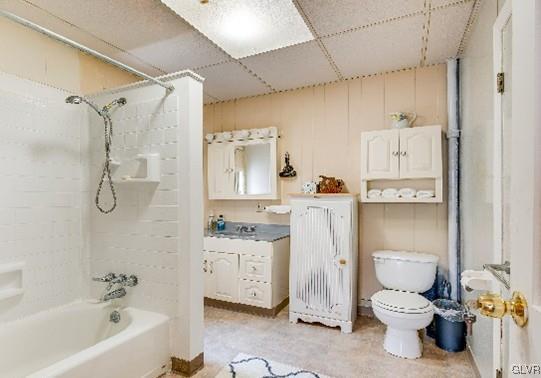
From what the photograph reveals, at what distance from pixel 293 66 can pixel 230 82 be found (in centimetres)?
78

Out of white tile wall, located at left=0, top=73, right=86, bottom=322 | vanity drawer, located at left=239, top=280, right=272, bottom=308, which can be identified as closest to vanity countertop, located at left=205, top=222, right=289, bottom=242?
vanity drawer, located at left=239, top=280, right=272, bottom=308

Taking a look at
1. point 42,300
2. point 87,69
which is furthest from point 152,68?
point 42,300

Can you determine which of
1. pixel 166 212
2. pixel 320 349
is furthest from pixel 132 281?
pixel 320 349

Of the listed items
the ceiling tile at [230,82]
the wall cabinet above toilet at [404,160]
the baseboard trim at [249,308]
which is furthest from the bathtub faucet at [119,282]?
the wall cabinet above toilet at [404,160]

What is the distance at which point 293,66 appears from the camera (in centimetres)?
287

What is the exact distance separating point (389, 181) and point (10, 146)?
311 cm

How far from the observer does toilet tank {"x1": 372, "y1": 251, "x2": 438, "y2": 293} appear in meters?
2.57

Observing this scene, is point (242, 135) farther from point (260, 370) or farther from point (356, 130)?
point (260, 370)

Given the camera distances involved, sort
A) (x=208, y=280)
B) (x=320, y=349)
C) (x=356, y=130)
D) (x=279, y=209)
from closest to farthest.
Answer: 1. (x=320, y=349)
2. (x=356, y=130)
3. (x=208, y=280)
4. (x=279, y=209)

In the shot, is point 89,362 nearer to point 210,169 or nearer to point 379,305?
point 379,305

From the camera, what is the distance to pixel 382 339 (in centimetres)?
258

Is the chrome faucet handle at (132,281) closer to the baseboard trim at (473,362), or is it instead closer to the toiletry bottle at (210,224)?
the toiletry bottle at (210,224)

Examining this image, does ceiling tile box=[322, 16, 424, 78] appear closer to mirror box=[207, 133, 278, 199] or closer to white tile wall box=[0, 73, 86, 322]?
mirror box=[207, 133, 278, 199]

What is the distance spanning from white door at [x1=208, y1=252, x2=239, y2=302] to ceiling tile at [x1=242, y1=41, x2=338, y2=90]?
6.26ft
